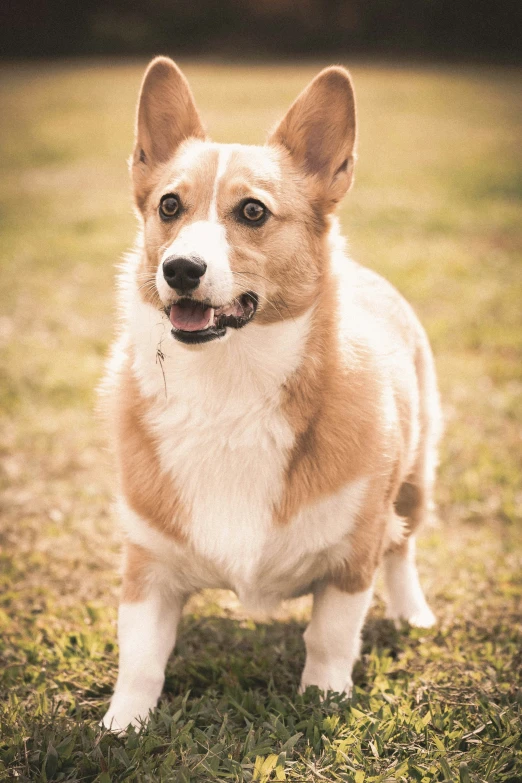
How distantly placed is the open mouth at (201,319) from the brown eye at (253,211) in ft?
1.06

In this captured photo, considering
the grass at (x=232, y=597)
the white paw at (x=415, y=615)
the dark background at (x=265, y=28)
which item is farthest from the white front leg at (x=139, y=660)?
the dark background at (x=265, y=28)

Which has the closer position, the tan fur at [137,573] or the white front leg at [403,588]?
the tan fur at [137,573]

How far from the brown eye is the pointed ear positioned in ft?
1.17

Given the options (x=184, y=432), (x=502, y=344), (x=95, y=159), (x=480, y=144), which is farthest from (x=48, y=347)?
(x=480, y=144)

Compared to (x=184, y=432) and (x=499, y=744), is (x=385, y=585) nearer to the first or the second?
(x=499, y=744)

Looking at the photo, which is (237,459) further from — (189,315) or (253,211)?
(253,211)

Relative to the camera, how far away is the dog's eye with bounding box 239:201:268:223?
10.5ft

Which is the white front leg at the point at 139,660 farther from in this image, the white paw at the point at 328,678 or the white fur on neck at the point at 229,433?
the white paw at the point at 328,678

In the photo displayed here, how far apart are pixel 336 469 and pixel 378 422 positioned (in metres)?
0.30

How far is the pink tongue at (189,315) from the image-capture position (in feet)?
9.77

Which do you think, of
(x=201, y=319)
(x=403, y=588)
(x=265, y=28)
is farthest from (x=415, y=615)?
(x=265, y=28)

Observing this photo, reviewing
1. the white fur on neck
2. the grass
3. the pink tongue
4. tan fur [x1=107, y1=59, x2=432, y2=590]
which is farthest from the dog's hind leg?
the pink tongue

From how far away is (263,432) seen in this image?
3109mm

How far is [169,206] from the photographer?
10.7 ft
